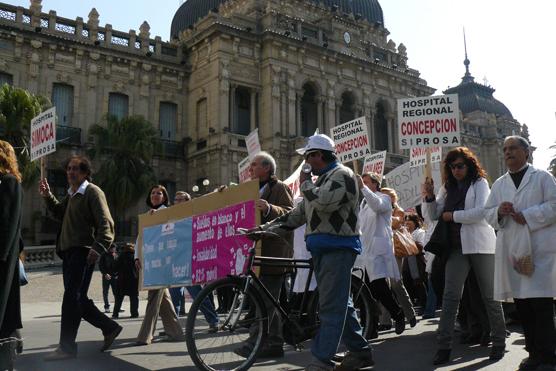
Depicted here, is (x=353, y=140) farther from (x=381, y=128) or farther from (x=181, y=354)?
(x=381, y=128)

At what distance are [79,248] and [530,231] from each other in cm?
469

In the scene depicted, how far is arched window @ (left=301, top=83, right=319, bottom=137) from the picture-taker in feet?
115

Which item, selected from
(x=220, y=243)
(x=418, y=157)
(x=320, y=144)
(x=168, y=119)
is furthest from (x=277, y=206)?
(x=168, y=119)

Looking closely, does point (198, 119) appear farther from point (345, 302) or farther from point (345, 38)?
point (345, 302)

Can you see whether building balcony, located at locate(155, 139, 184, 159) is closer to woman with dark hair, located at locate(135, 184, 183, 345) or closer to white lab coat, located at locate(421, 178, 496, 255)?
woman with dark hair, located at locate(135, 184, 183, 345)

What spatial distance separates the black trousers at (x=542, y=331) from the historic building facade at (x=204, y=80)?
25.4 meters

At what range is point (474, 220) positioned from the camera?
609cm

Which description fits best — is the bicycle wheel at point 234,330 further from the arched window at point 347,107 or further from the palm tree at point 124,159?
the arched window at point 347,107

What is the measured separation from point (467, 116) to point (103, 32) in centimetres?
3330

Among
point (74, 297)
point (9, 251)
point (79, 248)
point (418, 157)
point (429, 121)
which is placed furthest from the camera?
point (418, 157)

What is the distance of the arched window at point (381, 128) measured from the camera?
38.1 metres

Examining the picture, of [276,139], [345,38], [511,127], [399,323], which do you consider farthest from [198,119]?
[511,127]

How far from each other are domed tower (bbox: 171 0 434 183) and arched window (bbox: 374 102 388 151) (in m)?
0.07

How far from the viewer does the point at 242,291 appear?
524 cm
